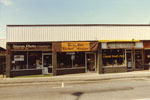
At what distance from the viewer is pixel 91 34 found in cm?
1780

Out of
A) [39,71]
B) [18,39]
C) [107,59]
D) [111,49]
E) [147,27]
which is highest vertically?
[147,27]

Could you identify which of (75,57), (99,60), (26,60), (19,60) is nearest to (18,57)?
(19,60)

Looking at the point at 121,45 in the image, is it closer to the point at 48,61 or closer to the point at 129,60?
the point at 129,60

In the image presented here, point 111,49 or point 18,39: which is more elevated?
point 18,39

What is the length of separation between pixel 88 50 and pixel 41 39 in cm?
559

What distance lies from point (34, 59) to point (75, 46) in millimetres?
5095

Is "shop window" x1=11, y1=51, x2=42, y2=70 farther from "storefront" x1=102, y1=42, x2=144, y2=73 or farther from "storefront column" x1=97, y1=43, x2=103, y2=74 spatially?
"storefront" x1=102, y1=42, x2=144, y2=73

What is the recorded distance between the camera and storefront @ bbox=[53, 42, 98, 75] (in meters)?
17.2

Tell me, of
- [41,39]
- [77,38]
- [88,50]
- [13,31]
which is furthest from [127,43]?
[13,31]

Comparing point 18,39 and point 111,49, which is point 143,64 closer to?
point 111,49

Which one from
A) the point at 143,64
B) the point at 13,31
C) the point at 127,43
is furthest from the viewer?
the point at 143,64

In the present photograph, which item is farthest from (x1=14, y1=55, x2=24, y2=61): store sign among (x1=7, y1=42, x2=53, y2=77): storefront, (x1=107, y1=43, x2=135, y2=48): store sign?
(x1=107, y1=43, x2=135, y2=48): store sign

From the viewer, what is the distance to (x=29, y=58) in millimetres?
17516

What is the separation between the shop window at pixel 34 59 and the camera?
17527mm
